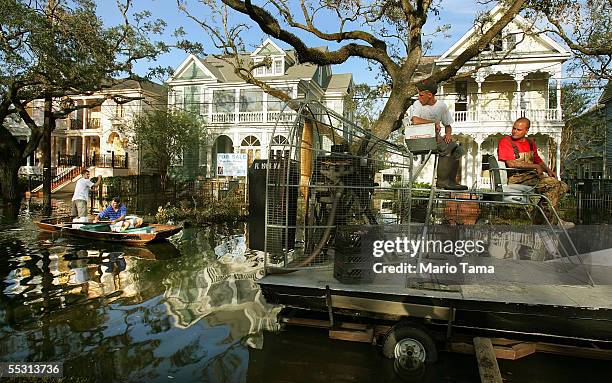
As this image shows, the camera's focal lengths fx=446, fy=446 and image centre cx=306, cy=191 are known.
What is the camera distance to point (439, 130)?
5.77 meters

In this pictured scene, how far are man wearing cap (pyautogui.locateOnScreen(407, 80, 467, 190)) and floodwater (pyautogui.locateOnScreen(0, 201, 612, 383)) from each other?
7.20 feet

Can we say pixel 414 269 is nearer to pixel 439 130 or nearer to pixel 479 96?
pixel 439 130

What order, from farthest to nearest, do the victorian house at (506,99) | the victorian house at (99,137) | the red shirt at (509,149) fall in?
the victorian house at (99,137), the victorian house at (506,99), the red shirt at (509,149)

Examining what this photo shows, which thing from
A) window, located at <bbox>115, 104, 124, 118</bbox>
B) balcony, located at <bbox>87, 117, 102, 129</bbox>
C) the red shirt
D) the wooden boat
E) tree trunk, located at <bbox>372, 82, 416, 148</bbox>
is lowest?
the wooden boat

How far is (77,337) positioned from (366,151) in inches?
179

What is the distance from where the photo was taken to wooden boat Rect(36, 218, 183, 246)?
469 inches

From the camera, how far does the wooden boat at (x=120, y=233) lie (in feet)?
39.1

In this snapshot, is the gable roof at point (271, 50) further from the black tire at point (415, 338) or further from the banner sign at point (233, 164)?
the black tire at point (415, 338)

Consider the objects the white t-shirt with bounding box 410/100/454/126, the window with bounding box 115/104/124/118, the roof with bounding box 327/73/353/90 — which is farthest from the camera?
the window with bounding box 115/104/124/118

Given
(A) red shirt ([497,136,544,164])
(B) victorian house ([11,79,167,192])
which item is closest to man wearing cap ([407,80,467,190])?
(A) red shirt ([497,136,544,164])

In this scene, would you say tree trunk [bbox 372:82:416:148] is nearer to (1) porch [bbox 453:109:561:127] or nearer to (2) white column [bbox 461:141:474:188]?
(1) porch [bbox 453:109:561:127]

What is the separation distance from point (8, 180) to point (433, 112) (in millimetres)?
23771

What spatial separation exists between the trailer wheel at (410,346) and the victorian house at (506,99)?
76.8ft

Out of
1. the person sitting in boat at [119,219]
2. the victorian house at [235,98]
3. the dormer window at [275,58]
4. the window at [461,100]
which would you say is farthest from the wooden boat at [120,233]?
the dormer window at [275,58]
